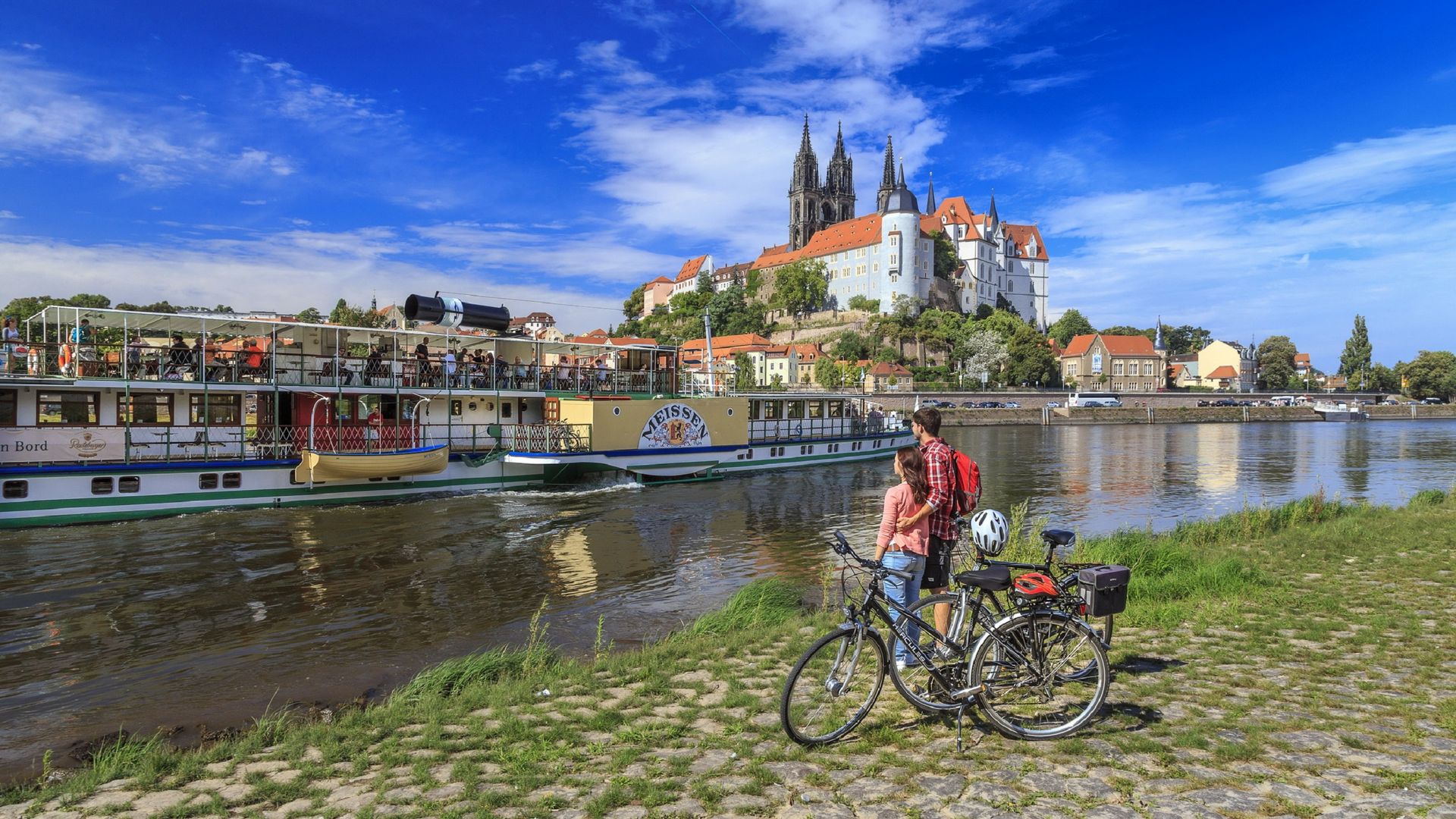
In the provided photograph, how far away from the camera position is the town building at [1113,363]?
144000 millimetres

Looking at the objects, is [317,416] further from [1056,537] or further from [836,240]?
[836,240]

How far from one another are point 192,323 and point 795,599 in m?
21.8

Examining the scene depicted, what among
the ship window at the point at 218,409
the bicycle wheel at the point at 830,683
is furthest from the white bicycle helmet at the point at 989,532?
the ship window at the point at 218,409

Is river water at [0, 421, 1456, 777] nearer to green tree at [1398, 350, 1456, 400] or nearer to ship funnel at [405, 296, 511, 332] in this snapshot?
ship funnel at [405, 296, 511, 332]

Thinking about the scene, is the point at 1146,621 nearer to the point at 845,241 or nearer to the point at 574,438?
the point at 574,438

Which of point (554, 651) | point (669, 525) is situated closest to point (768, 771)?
point (554, 651)

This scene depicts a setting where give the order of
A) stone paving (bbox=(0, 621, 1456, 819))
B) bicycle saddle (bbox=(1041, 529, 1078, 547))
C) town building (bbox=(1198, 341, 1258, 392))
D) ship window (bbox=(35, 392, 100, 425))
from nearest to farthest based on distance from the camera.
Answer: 1. stone paving (bbox=(0, 621, 1456, 819))
2. bicycle saddle (bbox=(1041, 529, 1078, 547))
3. ship window (bbox=(35, 392, 100, 425))
4. town building (bbox=(1198, 341, 1258, 392))

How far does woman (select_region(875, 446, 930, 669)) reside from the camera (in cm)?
696

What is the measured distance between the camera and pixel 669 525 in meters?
24.4

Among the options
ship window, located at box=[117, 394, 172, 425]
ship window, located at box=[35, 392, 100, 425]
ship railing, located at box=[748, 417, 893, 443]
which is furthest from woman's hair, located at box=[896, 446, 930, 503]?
ship railing, located at box=[748, 417, 893, 443]

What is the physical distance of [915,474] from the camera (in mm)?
7043

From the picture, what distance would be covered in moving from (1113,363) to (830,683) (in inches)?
6176

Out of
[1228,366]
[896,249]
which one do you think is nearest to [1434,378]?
[1228,366]

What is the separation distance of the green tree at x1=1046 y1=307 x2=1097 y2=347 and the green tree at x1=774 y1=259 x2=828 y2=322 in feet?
165
